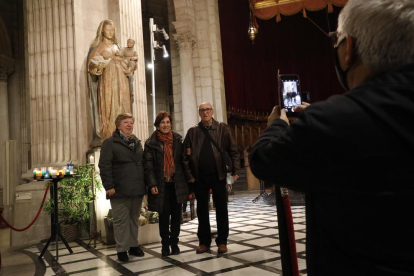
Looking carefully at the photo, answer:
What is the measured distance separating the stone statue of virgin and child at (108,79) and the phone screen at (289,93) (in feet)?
15.4

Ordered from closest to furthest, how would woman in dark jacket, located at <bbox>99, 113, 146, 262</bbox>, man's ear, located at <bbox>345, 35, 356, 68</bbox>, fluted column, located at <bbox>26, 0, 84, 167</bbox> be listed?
man's ear, located at <bbox>345, 35, 356, 68</bbox>
woman in dark jacket, located at <bbox>99, 113, 146, 262</bbox>
fluted column, located at <bbox>26, 0, 84, 167</bbox>

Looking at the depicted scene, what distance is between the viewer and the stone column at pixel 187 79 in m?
11.8

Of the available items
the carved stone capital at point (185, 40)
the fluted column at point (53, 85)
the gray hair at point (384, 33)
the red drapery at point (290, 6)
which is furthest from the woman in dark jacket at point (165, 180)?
the red drapery at point (290, 6)

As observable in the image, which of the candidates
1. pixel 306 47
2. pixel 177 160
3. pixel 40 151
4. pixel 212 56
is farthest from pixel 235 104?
pixel 177 160

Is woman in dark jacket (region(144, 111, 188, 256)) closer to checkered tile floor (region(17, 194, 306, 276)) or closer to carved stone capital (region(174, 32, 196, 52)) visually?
checkered tile floor (region(17, 194, 306, 276))

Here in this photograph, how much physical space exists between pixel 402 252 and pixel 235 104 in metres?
14.3

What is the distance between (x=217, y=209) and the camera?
13.5ft

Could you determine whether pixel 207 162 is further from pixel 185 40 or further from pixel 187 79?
pixel 185 40

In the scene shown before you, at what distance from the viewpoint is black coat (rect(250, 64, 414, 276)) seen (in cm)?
74

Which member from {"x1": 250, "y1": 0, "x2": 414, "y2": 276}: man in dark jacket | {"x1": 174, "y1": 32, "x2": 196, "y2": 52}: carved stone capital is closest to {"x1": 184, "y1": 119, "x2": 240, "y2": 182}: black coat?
{"x1": 250, "y1": 0, "x2": 414, "y2": 276}: man in dark jacket

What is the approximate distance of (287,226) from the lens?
1.47 metres

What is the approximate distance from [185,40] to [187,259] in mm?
9330

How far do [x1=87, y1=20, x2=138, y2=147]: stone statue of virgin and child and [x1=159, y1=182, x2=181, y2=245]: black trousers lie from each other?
2.03 m

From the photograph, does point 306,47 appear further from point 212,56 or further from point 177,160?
point 177,160
